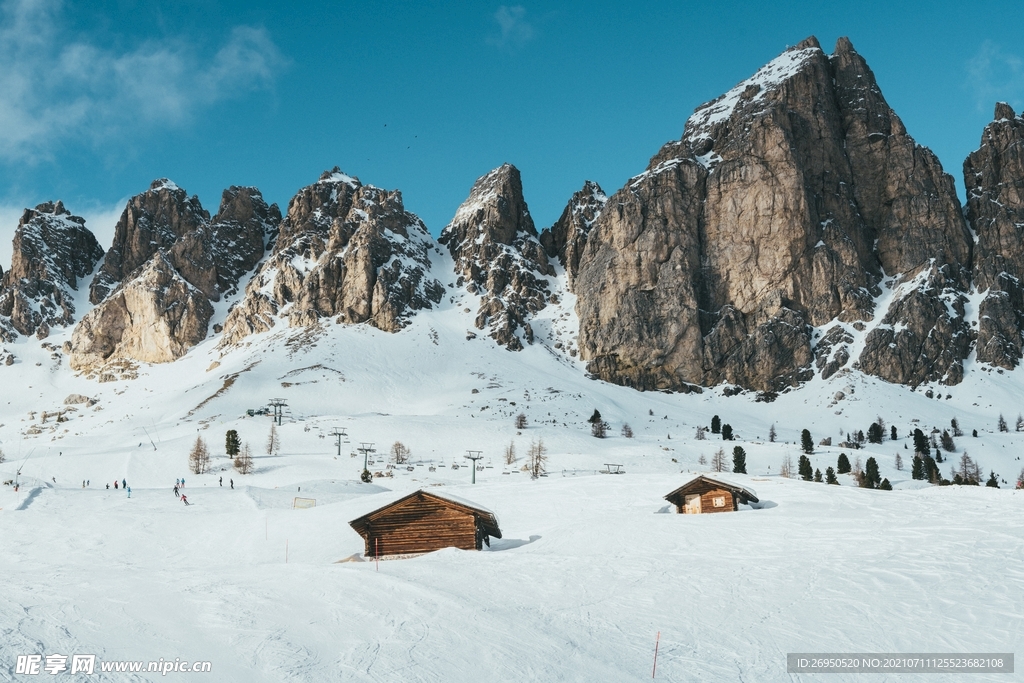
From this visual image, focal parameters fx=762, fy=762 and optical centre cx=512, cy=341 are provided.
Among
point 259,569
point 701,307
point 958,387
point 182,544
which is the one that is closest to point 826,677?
point 259,569

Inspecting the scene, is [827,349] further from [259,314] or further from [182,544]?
[182,544]

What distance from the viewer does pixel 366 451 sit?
8044 cm

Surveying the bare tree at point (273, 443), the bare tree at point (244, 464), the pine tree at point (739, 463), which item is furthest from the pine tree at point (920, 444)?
the bare tree at point (244, 464)

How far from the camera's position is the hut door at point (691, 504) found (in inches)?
1642

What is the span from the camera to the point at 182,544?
1474 inches

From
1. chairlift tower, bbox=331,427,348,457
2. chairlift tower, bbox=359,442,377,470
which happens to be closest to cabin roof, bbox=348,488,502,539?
chairlift tower, bbox=359,442,377,470

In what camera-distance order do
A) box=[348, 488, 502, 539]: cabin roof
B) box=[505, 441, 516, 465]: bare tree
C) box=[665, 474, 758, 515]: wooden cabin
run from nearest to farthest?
box=[348, 488, 502, 539]: cabin roof < box=[665, 474, 758, 515]: wooden cabin < box=[505, 441, 516, 465]: bare tree

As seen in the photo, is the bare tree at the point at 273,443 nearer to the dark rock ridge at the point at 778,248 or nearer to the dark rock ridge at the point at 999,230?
the dark rock ridge at the point at 778,248

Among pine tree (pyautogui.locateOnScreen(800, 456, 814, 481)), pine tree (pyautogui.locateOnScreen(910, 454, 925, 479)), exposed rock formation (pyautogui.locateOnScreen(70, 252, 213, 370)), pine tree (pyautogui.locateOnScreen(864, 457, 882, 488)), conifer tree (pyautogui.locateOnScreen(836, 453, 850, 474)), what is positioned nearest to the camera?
pine tree (pyautogui.locateOnScreen(864, 457, 882, 488))

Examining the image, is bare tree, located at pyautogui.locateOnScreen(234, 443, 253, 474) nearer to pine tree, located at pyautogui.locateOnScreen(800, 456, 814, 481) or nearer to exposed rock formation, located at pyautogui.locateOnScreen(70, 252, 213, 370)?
pine tree, located at pyautogui.locateOnScreen(800, 456, 814, 481)

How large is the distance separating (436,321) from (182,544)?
13834cm

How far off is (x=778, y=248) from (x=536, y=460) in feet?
337

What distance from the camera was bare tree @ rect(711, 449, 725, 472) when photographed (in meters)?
80.2

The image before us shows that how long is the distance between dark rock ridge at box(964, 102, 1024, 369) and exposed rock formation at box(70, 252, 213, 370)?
562ft
